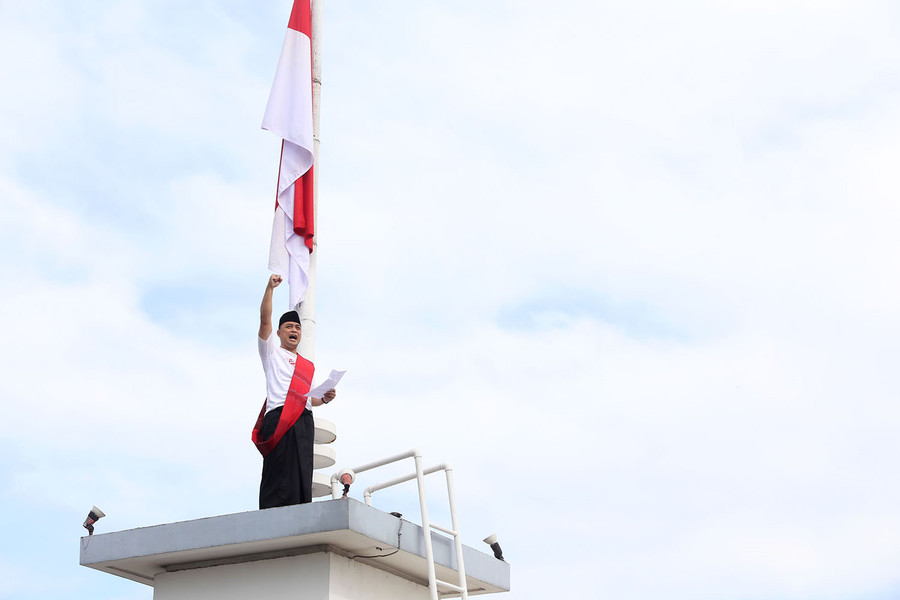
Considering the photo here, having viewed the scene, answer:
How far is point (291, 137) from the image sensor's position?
12445 millimetres

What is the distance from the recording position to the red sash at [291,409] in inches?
413

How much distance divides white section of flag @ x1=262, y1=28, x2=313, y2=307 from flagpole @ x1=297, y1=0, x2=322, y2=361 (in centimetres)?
8

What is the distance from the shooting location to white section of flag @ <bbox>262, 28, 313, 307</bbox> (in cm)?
1189

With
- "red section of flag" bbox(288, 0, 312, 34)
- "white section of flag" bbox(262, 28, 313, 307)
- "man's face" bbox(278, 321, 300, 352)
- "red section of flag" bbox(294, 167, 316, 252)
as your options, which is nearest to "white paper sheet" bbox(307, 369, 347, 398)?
"man's face" bbox(278, 321, 300, 352)

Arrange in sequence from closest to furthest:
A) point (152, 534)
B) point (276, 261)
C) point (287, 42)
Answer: point (152, 534) < point (276, 261) < point (287, 42)

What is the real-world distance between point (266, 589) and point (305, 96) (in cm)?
516

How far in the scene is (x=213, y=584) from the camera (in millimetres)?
10164

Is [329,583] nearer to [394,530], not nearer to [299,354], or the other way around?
[394,530]

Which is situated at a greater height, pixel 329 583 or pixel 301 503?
pixel 301 503

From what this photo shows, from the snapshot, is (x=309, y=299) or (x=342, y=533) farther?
(x=309, y=299)

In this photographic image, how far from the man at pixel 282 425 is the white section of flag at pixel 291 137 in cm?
105

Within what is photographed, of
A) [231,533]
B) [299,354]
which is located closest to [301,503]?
[231,533]

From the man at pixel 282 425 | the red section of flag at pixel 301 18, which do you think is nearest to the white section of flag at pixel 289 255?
the man at pixel 282 425

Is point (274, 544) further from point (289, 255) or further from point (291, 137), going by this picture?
point (291, 137)
